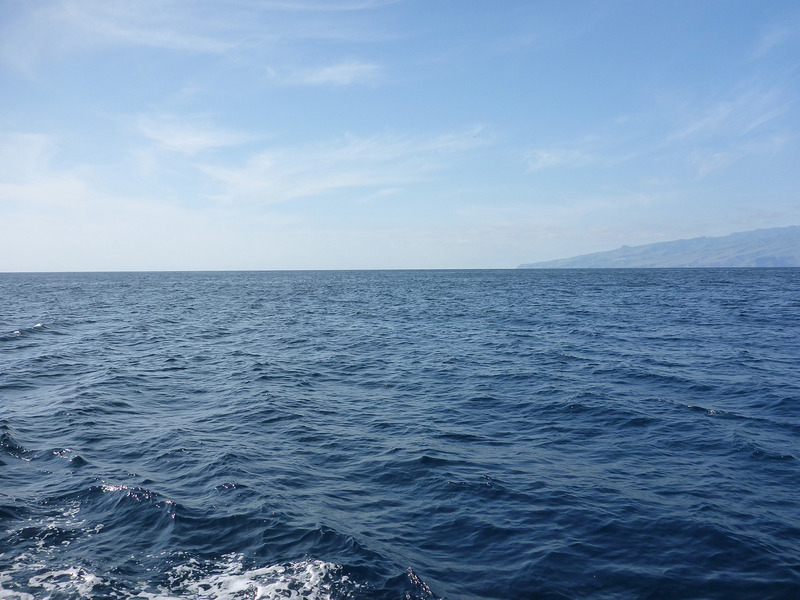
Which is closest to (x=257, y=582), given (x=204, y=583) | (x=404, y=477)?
(x=204, y=583)

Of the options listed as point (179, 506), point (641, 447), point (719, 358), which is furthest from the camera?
point (719, 358)

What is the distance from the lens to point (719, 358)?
28.3 meters

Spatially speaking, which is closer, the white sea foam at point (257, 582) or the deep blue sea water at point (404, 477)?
the white sea foam at point (257, 582)

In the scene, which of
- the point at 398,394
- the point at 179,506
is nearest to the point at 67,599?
the point at 179,506

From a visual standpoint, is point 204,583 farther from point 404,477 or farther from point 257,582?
point 404,477

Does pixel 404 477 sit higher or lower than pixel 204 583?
lower

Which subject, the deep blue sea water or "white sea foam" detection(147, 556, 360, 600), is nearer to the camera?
"white sea foam" detection(147, 556, 360, 600)

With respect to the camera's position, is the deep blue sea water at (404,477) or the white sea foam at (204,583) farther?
the deep blue sea water at (404,477)

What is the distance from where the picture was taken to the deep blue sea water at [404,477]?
913 centimetres

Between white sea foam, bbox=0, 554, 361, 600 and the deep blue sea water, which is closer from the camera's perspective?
white sea foam, bbox=0, 554, 361, 600

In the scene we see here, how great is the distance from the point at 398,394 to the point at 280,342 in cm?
1873

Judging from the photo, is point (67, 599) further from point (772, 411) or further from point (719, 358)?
point (719, 358)

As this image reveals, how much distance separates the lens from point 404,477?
13484 millimetres

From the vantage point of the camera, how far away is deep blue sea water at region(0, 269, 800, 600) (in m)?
9.13
